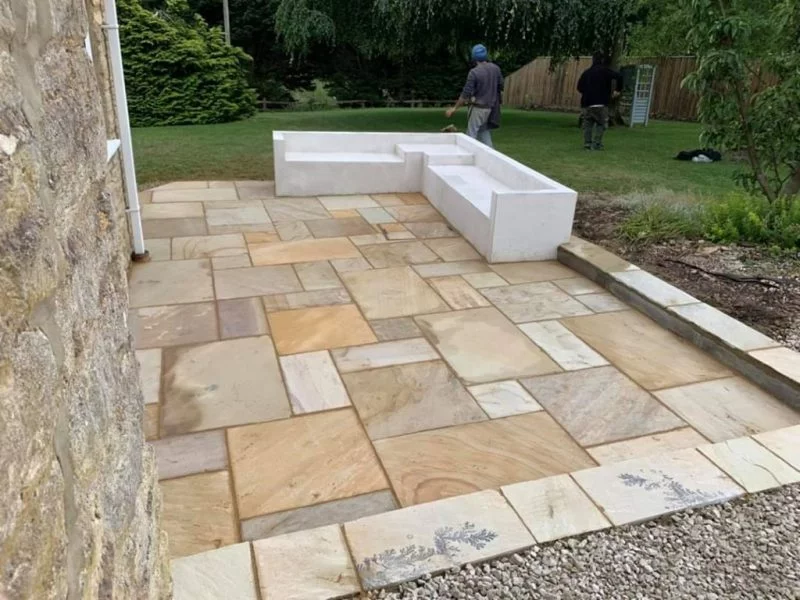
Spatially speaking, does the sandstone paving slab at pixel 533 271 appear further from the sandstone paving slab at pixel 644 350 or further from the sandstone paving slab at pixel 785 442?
the sandstone paving slab at pixel 785 442

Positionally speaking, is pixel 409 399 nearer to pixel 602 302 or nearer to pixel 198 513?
pixel 198 513

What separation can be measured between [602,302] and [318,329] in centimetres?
182

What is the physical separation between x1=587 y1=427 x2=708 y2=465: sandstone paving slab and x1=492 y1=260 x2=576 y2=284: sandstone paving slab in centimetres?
181

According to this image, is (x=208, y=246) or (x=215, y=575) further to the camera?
(x=208, y=246)

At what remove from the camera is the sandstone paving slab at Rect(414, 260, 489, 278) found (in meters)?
4.34

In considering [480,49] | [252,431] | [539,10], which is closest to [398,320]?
[252,431]

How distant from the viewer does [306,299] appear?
3.83 metres

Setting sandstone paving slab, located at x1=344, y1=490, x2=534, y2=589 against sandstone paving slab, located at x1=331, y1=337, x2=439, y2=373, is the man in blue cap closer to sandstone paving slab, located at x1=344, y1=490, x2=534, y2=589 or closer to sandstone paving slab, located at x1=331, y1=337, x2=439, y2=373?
sandstone paving slab, located at x1=331, y1=337, x2=439, y2=373

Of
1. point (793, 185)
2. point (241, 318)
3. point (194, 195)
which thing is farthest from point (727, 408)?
point (194, 195)

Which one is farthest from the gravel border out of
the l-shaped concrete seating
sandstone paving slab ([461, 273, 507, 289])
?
the l-shaped concrete seating

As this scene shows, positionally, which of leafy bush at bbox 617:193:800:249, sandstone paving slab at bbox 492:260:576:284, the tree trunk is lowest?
sandstone paving slab at bbox 492:260:576:284

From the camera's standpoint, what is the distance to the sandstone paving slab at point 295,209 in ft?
18.1

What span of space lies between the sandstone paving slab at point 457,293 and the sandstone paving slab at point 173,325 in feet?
4.67

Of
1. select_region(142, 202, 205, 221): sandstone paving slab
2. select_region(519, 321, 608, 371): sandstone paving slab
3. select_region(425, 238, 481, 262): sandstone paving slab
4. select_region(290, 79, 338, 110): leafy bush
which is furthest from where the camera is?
select_region(290, 79, 338, 110): leafy bush
